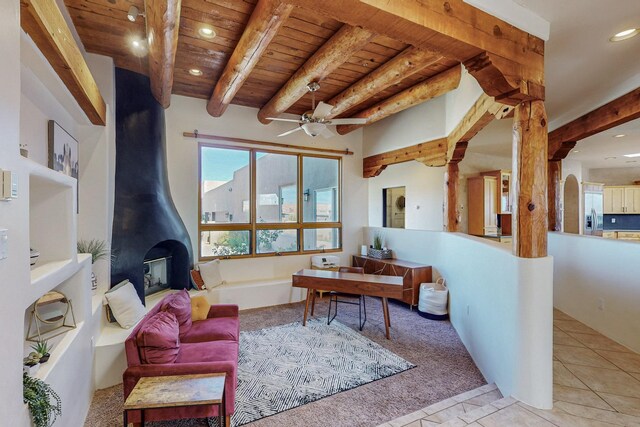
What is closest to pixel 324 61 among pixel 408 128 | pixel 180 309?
pixel 408 128

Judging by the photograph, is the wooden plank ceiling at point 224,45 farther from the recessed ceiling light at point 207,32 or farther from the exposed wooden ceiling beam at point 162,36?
the exposed wooden ceiling beam at point 162,36

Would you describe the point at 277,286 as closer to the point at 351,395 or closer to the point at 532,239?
the point at 351,395

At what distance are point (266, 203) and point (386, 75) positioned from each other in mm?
3023

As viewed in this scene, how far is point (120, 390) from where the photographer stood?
9.00 ft

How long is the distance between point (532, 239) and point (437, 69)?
2512mm

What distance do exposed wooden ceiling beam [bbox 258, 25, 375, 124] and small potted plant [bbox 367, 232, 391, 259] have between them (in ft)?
10.0

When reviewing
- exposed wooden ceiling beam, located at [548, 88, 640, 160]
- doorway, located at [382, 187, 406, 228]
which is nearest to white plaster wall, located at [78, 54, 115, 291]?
doorway, located at [382, 187, 406, 228]

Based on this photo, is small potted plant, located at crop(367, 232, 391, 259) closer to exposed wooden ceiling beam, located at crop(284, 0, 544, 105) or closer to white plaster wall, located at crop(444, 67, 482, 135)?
white plaster wall, located at crop(444, 67, 482, 135)

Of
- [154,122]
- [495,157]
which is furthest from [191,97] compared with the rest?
[495,157]

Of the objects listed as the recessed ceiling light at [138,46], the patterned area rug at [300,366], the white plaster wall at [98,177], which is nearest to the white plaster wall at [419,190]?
the patterned area rug at [300,366]

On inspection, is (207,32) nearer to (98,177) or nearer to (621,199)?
(98,177)

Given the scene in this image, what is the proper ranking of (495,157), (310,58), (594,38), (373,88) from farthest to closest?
1. (495,157)
2. (373,88)
3. (310,58)
4. (594,38)

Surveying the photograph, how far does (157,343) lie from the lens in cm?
220

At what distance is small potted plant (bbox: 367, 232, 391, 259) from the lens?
222 inches
